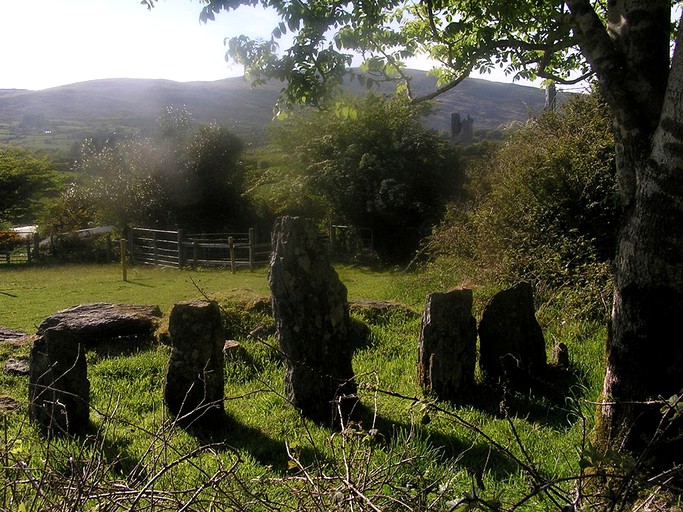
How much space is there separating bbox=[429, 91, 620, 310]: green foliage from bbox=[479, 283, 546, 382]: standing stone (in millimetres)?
3003

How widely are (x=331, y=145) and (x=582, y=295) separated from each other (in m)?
18.7

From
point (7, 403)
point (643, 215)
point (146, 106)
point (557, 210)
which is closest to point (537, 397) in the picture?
point (643, 215)

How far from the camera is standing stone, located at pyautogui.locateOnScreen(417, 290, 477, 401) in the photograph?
698 cm

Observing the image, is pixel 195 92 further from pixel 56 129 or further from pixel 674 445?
pixel 674 445

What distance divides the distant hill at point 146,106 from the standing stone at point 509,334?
5118 inches

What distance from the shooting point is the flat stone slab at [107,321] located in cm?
1055

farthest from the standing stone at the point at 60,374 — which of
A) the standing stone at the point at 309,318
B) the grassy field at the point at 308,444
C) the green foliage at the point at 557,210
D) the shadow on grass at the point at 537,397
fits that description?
the green foliage at the point at 557,210

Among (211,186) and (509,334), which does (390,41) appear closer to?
(509,334)

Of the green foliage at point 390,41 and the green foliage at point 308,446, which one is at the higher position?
the green foliage at point 390,41

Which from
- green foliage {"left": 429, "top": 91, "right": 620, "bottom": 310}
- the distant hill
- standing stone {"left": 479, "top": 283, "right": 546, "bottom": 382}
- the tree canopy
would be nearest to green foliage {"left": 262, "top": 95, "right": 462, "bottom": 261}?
green foliage {"left": 429, "top": 91, "right": 620, "bottom": 310}

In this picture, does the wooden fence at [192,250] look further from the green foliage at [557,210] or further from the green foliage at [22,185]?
the green foliage at [22,185]

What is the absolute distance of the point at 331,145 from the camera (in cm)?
2744

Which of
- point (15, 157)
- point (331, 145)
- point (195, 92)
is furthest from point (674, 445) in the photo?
point (195, 92)

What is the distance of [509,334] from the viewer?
7.61m
